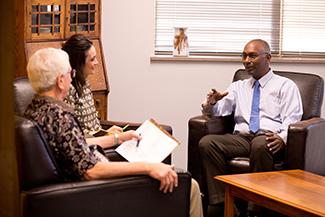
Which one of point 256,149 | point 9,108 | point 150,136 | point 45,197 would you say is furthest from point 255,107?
point 9,108

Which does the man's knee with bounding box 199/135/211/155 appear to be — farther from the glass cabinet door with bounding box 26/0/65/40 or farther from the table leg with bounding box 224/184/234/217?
the glass cabinet door with bounding box 26/0/65/40

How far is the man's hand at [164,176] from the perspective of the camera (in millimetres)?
1637

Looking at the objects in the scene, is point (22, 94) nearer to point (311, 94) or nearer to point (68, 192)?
point (68, 192)

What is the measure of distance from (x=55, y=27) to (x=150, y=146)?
1486 millimetres

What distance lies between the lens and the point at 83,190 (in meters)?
1.51

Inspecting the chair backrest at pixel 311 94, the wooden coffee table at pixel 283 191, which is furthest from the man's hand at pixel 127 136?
the chair backrest at pixel 311 94

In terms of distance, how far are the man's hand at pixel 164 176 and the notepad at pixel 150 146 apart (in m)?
0.26

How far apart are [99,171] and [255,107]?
1.88m

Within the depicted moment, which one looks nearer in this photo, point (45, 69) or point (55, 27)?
point (45, 69)

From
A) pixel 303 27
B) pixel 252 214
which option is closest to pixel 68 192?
pixel 252 214

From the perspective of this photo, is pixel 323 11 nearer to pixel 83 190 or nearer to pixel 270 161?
pixel 270 161

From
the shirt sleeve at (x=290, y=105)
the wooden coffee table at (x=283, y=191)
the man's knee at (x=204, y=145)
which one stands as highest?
the shirt sleeve at (x=290, y=105)

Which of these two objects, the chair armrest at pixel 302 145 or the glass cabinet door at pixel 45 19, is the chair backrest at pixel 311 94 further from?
the glass cabinet door at pixel 45 19

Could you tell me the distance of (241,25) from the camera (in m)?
4.25
